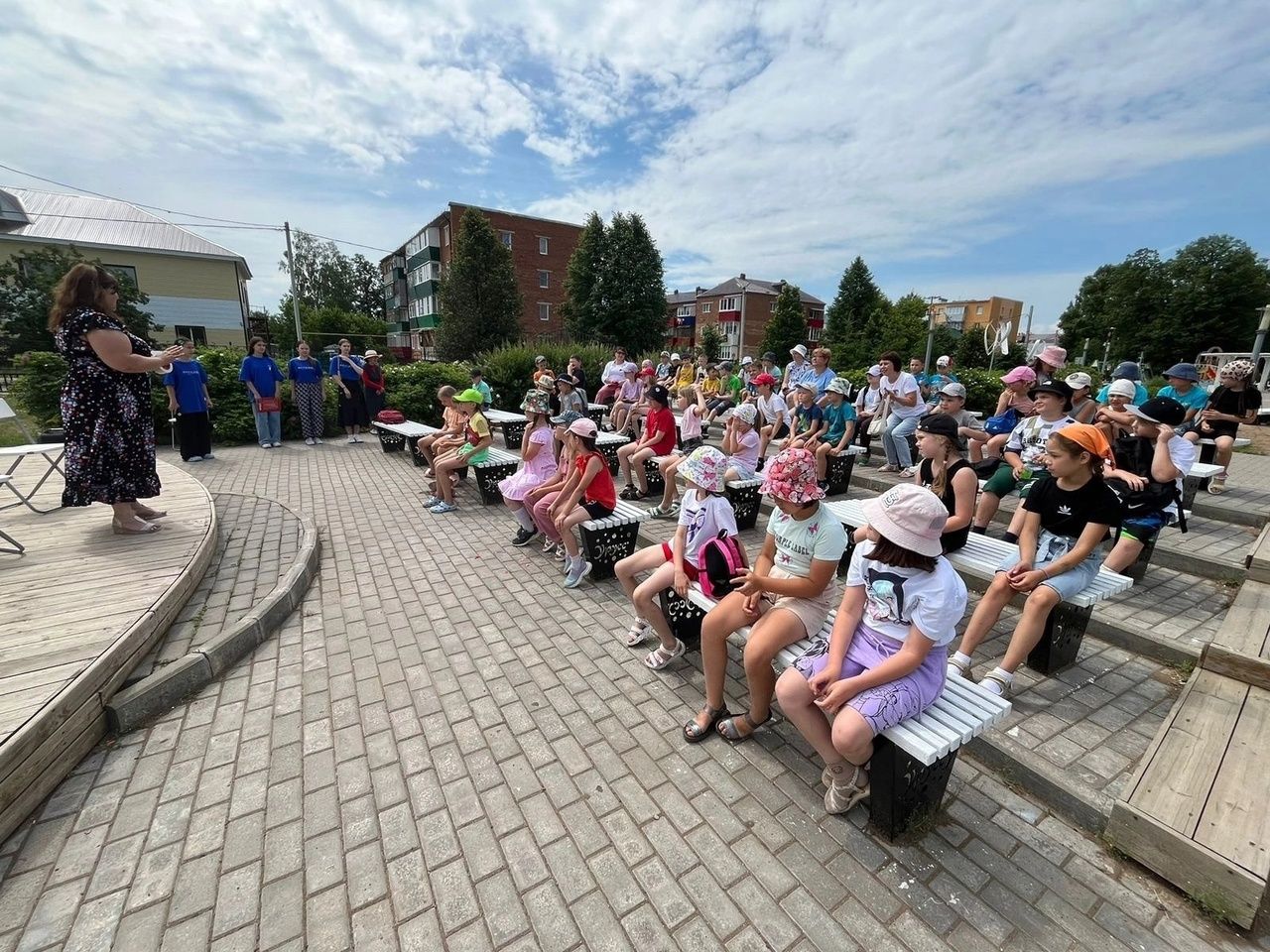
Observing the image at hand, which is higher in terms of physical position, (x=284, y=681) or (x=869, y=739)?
(x=869, y=739)

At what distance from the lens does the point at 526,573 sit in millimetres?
4891

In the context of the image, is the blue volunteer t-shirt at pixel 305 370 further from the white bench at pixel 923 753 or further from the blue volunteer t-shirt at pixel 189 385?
the white bench at pixel 923 753

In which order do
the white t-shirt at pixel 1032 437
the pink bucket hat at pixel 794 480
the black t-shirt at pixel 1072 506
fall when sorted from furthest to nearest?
the white t-shirt at pixel 1032 437, the black t-shirt at pixel 1072 506, the pink bucket hat at pixel 794 480

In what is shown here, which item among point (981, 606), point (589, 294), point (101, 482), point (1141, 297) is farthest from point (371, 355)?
point (1141, 297)

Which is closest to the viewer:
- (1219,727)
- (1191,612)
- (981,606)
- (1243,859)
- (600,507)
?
(1243,859)

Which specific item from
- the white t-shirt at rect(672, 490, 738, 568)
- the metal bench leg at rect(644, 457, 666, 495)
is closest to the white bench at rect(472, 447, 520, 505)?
A: the metal bench leg at rect(644, 457, 666, 495)

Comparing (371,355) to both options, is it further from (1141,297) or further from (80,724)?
(1141,297)

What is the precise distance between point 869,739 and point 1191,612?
3.47 meters

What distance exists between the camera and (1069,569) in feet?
9.68

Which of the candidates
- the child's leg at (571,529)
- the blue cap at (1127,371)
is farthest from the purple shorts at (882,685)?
the blue cap at (1127,371)

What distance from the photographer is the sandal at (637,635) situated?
3697mm

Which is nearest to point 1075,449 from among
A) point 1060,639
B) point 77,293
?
point 1060,639

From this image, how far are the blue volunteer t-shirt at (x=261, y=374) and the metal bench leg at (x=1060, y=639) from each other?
1248 centimetres

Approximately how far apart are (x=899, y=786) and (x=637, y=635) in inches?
77.1
